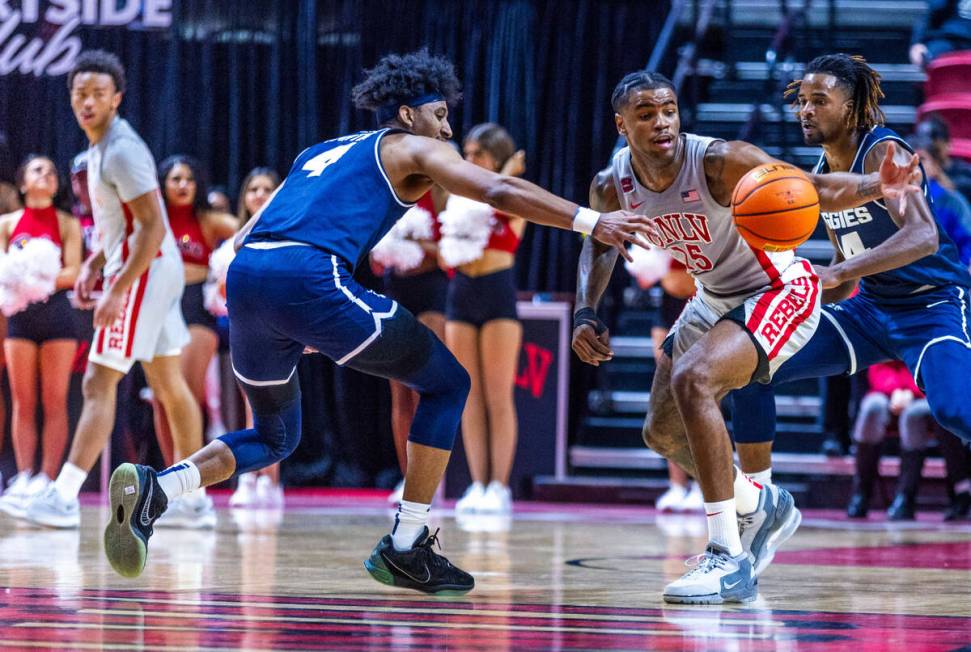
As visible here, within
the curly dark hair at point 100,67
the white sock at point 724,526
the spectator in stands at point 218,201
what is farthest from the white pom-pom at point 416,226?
the white sock at point 724,526

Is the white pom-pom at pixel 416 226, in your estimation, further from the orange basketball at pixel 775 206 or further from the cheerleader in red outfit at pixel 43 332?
the orange basketball at pixel 775 206

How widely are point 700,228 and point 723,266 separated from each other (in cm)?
15

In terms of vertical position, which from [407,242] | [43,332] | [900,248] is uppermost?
[900,248]

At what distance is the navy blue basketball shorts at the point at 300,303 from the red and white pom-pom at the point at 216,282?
374cm

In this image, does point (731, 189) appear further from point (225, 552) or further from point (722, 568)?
point (225, 552)

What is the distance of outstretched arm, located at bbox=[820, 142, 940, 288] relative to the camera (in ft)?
14.9

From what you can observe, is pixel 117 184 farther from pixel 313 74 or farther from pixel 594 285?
pixel 313 74

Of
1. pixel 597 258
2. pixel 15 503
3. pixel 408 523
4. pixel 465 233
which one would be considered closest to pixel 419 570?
pixel 408 523

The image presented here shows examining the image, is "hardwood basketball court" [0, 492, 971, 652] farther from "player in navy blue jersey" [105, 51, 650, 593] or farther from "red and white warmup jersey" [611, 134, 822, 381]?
"red and white warmup jersey" [611, 134, 822, 381]

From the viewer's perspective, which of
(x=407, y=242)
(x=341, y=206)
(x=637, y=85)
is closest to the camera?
(x=341, y=206)

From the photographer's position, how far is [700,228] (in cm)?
456

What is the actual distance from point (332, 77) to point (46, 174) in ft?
10.6

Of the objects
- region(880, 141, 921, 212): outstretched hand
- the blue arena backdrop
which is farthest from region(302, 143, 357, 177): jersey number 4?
the blue arena backdrop

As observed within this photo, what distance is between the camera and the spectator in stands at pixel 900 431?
8.23m
